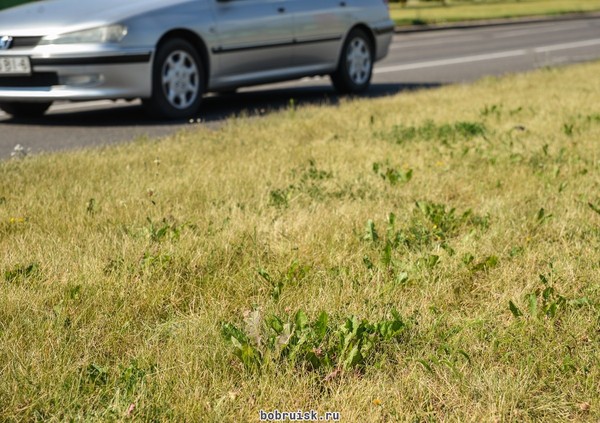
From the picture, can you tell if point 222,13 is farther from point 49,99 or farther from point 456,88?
point 456,88

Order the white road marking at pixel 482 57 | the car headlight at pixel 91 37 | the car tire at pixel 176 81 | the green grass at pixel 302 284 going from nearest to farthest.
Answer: the green grass at pixel 302 284
the car headlight at pixel 91 37
the car tire at pixel 176 81
the white road marking at pixel 482 57

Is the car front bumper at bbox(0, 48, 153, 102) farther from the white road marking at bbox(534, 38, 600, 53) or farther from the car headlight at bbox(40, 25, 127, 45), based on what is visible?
the white road marking at bbox(534, 38, 600, 53)

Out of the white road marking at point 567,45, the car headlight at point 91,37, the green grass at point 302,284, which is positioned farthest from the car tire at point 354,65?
the white road marking at point 567,45

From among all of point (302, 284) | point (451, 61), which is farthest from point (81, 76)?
point (451, 61)

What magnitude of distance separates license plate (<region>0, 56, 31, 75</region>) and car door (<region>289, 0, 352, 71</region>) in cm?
294

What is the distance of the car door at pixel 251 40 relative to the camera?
8.88 meters

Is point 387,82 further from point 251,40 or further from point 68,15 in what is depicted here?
point 68,15

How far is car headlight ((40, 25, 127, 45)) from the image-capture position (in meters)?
7.88

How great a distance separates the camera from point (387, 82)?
40.0 feet

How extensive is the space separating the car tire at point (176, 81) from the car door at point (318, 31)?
1.52 metres

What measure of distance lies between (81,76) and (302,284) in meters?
5.10

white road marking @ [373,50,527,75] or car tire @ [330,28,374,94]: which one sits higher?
car tire @ [330,28,374,94]

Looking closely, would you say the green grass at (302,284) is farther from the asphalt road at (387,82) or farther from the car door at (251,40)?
the car door at (251,40)

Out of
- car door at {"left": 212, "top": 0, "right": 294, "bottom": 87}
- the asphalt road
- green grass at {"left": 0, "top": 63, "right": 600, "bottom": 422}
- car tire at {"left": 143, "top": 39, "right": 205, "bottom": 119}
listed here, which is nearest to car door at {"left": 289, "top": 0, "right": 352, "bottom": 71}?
car door at {"left": 212, "top": 0, "right": 294, "bottom": 87}
